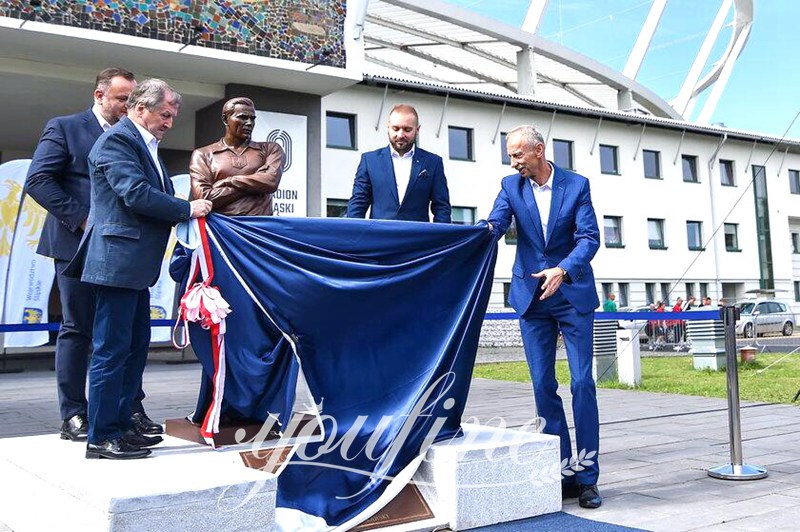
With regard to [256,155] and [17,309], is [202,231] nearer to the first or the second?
[256,155]

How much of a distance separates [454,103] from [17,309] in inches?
639

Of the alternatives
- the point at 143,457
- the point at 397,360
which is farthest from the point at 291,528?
the point at 397,360

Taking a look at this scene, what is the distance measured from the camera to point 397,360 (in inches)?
168

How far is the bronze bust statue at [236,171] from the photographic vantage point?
4395mm

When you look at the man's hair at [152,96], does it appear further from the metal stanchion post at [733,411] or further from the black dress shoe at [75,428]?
the metal stanchion post at [733,411]

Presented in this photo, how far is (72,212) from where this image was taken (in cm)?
458

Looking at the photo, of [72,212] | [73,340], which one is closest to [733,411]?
[73,340]

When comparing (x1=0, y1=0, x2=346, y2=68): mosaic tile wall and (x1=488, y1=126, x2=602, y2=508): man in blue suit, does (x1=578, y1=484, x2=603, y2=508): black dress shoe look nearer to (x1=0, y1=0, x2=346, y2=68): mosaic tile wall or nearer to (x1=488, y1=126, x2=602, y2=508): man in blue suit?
(x1=488, y1=126, x2=602, y2=508): man in blue suit

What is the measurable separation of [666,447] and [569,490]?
202 centimetres

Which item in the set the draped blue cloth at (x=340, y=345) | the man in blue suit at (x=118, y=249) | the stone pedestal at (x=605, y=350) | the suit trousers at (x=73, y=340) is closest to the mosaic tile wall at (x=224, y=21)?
the stone pedestal at (x=605, y=350)

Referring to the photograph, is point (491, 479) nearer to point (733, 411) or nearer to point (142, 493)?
point (142, 493)

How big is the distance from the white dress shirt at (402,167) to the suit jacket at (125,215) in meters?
1.60

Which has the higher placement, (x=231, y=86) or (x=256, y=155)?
(x=231, y=86)

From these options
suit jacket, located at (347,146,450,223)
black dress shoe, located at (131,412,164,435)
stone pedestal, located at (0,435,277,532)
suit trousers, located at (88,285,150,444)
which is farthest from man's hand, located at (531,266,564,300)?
black dress shoe, located at (131,412,164,435)
